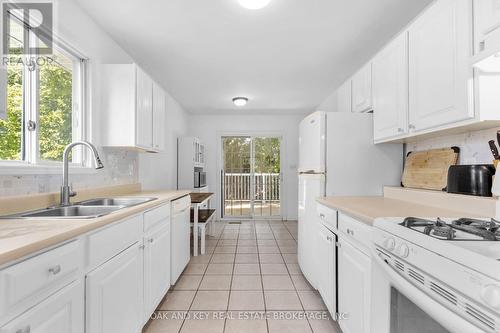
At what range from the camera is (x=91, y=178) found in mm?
2141

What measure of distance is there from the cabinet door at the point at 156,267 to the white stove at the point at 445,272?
142 cm

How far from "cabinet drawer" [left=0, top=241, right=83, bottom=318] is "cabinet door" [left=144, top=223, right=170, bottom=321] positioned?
78 cm

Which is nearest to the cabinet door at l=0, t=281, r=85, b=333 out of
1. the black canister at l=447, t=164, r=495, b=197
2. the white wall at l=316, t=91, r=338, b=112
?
the black canister at l=447, t=164, r=495, b=197

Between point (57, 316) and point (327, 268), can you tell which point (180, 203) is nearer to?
point (327, 268)

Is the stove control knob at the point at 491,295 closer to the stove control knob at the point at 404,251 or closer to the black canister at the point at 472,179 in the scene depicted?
the stove control knob at the point at 404,251

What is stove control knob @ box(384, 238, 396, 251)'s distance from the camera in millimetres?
981

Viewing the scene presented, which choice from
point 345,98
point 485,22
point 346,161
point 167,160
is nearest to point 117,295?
point 346,161

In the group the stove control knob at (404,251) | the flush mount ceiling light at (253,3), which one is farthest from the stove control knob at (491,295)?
the flush mount ceiling light at (253,3)

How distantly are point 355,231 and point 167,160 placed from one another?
3425 mm

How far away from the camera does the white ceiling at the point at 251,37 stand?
2004 mm

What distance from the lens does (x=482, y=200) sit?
4.70 feet

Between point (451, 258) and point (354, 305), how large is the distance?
932 millimetres

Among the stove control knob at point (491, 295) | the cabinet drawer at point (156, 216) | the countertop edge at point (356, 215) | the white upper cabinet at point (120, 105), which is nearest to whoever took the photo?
the stove control knob at point (491, 295)

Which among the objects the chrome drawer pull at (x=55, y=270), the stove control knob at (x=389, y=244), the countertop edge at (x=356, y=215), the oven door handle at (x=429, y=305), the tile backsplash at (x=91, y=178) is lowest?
the oven door handle at (x=429, y=305)
